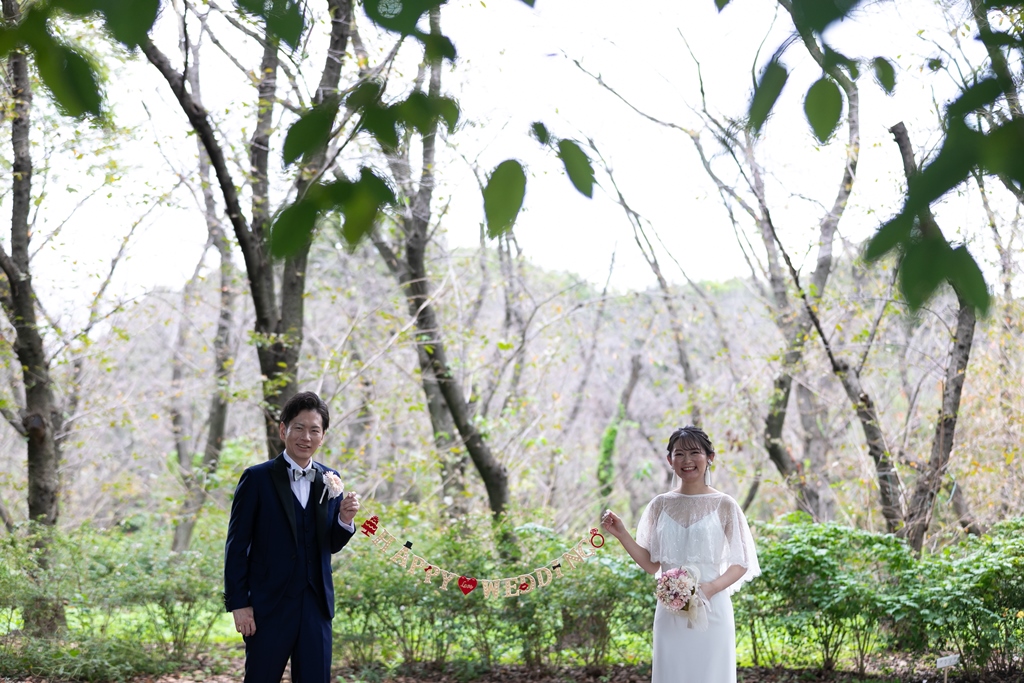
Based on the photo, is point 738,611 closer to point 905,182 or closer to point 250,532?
point 250,532

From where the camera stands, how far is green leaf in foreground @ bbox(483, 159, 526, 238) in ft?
3.14

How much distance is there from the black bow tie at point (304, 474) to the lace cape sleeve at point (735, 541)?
162cm

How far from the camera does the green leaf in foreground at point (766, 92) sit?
1.03m

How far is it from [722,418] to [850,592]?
5.17 metres

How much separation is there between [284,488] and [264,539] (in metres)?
0.19

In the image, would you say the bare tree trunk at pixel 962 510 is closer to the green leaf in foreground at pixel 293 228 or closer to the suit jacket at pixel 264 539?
the suit jacket at pixel 264 539

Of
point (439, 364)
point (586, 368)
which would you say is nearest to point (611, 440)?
point (586, 368)

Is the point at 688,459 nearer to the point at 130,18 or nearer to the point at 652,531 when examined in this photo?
the point at 652,531

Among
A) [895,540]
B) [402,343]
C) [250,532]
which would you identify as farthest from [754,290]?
[250,532]

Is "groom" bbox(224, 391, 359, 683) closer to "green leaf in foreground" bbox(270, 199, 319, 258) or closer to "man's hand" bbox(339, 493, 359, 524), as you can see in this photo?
"man's hand" bbox(339, 493, 359, 524)

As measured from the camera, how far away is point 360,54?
280 inches

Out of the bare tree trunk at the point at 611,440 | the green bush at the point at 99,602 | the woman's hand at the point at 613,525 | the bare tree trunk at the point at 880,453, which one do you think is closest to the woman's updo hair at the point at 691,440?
the woman's hand at the point at 613,525

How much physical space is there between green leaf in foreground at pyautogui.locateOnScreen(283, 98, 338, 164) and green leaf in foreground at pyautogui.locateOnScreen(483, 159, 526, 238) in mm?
208
